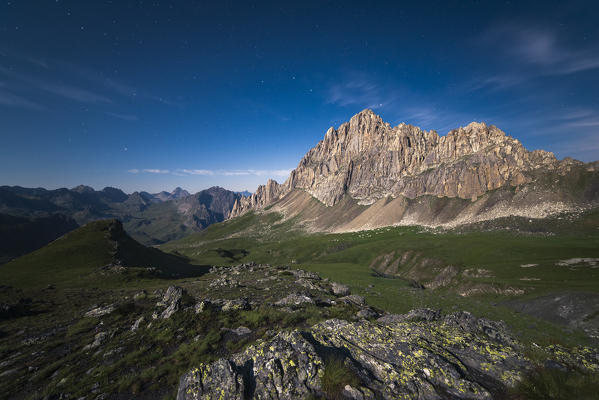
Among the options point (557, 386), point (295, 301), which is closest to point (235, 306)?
point (295, 301)

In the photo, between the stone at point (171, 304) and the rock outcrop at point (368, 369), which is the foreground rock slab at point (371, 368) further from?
the stone at point (171, 304)

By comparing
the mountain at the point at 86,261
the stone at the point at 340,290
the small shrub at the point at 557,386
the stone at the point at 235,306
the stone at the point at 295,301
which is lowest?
the mountain at the point at 86,261

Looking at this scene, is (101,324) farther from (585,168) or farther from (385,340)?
(585,168)

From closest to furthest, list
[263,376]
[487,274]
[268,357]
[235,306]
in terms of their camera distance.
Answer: [263,376]
[268,357]
[235,306]
[487,274]

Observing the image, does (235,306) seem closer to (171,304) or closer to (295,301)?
(295,301)

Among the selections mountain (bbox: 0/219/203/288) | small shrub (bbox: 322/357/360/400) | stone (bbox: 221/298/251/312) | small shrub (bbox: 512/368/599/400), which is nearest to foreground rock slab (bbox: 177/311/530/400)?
small shrub (bbox: 322/357/360/400)

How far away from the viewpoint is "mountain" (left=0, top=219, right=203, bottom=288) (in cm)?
6156

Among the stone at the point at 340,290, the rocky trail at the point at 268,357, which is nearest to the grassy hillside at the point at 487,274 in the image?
the stone at the point at 340,290

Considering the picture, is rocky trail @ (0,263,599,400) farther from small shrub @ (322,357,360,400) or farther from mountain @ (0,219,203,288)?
mountain @ (0,219,203,288)

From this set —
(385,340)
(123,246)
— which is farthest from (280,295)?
(123,246)

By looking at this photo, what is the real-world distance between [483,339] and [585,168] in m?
279

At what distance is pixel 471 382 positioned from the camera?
9922mm

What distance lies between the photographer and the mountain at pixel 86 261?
61562 mm

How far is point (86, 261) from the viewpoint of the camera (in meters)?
78.1
